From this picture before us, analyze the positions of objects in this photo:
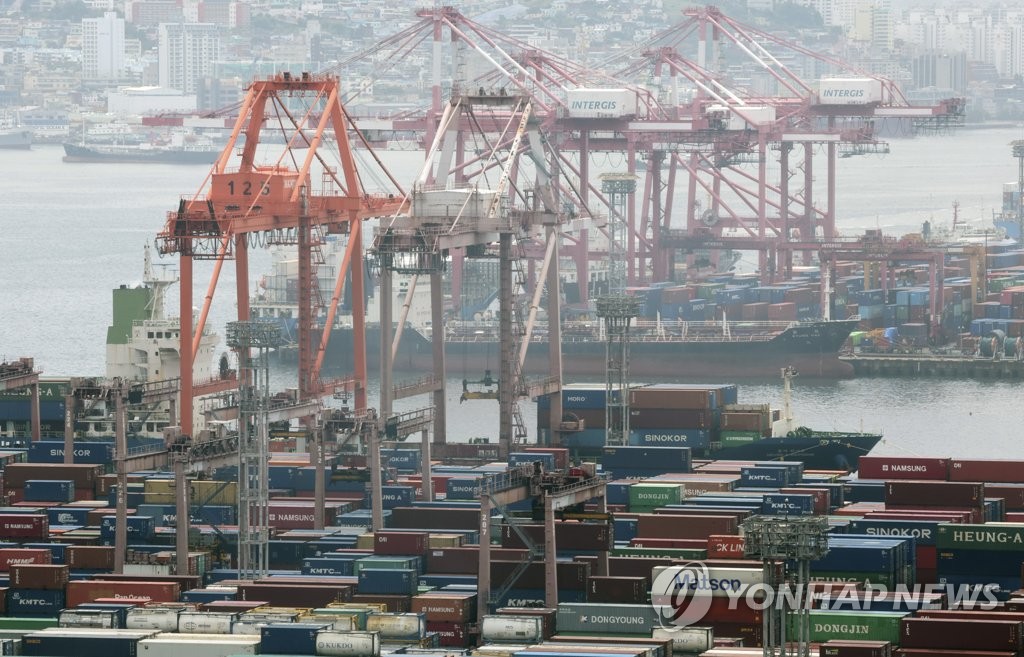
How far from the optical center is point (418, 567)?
3509cm

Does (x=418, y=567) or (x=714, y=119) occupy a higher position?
(x=714, y=119)

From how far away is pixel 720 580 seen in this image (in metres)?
31.3

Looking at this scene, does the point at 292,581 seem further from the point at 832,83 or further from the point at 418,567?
the point at 832,83

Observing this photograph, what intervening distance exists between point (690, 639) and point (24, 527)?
12.2 meters

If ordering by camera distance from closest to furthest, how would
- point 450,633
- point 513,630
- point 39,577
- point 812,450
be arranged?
1. point 513,630
2. point 450,633
3. point 39,577
4. point 812,450

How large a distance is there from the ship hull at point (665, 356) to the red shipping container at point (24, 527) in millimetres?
41318

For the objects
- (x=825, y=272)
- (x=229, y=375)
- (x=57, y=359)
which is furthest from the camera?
(x=825, y=272)

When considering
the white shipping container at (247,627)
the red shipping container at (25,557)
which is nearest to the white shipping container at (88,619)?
the white shipping container at (247,627)

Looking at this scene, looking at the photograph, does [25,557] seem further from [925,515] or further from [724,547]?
[925,515]

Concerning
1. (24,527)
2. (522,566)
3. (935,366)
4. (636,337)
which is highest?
(636,337)

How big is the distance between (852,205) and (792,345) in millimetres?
77227

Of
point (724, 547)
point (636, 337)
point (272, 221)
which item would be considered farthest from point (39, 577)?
point (636, 337)

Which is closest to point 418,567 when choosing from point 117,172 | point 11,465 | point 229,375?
point 11,465

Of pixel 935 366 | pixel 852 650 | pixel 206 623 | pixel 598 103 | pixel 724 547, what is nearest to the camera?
Result: pixel 852 650
